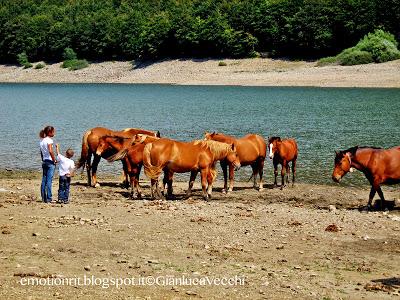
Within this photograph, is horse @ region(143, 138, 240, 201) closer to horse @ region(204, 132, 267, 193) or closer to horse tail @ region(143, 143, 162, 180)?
horse tail @ region(143, 143, 162, 180)

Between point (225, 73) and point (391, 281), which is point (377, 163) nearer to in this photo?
point (391, 281)

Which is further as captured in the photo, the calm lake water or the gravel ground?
the calm lake water

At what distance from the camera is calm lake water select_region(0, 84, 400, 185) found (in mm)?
28906

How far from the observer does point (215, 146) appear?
1833cm

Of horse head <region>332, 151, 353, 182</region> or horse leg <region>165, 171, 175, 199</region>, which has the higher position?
horse head <region>332, 151, 353, 182</region>

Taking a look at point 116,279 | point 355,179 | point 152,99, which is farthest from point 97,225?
point 152,99

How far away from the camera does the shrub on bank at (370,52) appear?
83.8 metres

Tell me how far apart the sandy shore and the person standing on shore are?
62.2 m

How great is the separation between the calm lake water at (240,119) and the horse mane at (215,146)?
4790 mm

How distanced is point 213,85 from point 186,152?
244ft

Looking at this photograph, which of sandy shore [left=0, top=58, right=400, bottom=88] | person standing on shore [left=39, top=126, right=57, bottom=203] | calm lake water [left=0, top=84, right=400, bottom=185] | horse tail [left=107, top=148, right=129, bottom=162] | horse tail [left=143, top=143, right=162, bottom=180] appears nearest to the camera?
person standing on shore [left=39, top=126, right=57, bottom=203]

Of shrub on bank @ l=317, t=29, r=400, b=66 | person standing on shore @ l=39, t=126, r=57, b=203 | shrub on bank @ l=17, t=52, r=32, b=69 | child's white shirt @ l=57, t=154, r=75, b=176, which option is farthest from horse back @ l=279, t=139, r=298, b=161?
shrub on bank @ l=17, t=52, r=32, b=69

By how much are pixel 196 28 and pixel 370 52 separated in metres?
33.8

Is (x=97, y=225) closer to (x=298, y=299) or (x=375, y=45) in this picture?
(x=298, y=299)
